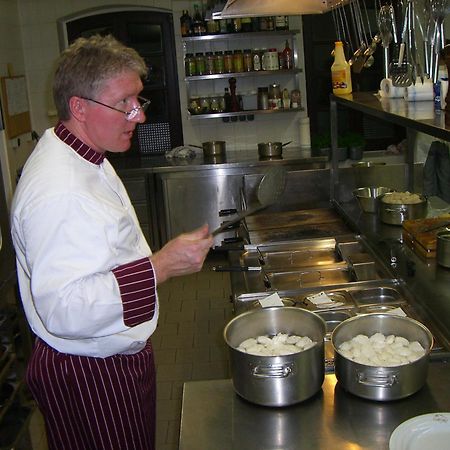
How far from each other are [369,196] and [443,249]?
936 mm

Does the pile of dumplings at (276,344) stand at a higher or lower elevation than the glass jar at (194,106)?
lower

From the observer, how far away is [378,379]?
54.2 inches

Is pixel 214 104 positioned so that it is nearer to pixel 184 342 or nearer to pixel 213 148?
pixel 213 148

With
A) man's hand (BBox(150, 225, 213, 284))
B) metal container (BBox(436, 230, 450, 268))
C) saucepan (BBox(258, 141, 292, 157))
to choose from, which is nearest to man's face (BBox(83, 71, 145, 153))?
man's hand (BBox(150, 225, 213, 284))

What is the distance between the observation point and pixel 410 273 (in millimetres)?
2125

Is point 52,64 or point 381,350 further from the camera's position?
point 52,64

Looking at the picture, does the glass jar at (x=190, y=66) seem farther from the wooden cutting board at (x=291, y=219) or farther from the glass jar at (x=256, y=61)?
the wooden cutting board at (x=291, y=219)

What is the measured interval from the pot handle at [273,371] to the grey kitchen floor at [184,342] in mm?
1075

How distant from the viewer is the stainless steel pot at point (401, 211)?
258cm

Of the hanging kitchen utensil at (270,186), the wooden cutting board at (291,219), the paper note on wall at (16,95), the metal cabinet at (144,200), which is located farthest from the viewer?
the metal cabinet at (144,200)

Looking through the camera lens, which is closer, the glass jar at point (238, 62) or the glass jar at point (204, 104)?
the glass jar at point (238, 62)

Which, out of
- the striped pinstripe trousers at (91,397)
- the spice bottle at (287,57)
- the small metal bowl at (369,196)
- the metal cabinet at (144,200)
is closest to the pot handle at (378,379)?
the striped pinstripe trousers at (91,397)

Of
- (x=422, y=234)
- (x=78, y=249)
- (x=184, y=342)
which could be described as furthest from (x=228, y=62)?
(x=78, y=249)

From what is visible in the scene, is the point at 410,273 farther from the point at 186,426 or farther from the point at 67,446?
the point at 67,446
